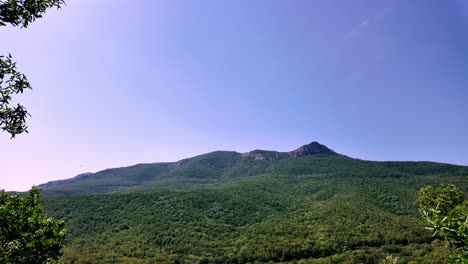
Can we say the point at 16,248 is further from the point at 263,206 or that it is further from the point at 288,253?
the point at 263,206

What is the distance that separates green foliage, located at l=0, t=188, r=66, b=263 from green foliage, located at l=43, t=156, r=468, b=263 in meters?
49.9

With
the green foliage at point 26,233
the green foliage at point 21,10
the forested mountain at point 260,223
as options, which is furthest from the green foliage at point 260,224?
the green foliage at point 21,10

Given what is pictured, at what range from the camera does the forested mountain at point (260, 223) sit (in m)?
76.8

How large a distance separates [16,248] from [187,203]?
118 meters

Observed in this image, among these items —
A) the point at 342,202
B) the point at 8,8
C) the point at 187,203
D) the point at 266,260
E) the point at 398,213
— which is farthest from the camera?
the point at 187,203

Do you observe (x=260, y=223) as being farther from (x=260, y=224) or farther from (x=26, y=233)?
(x=26, y=233)

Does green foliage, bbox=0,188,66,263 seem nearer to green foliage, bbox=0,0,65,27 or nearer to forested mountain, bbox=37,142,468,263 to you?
green foliage, bbox=0,0,65,27

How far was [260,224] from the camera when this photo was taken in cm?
10675

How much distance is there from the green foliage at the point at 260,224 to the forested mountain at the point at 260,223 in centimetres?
30

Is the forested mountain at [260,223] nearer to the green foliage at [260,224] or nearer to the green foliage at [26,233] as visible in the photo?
the green foliage at [260,224]

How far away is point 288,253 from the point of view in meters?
78.1

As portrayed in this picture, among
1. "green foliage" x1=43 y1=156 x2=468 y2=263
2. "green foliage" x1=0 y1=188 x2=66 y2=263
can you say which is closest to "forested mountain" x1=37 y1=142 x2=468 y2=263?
"green foliage" x1=43 y1=156 x2=468 y2=263

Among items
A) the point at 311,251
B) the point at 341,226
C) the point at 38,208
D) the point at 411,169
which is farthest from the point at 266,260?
the point at 411,169

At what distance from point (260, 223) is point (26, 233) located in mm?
102862
